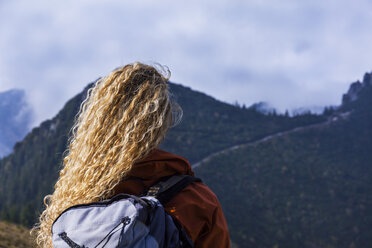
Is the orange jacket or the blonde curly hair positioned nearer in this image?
the orange jacket

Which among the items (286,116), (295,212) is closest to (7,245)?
(295,212)

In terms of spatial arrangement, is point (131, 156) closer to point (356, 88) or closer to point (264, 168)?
point (264, 168)

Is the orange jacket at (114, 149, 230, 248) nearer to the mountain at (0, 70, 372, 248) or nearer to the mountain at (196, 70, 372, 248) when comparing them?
the mountain at (0, 70, 372, 248)

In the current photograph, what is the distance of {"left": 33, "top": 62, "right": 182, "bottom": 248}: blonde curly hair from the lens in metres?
2.38

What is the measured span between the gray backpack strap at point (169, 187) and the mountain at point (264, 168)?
3927cm

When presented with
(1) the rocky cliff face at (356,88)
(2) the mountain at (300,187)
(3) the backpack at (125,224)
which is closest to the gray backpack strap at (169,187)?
(3) the backpack at (125,224)

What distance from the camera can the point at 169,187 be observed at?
6.97 feet

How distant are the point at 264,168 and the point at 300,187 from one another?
27.4 ft

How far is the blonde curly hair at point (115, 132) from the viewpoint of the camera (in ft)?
7.82

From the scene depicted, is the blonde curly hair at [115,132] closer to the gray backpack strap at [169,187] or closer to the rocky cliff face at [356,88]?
the gray backpack strap at [169,187]

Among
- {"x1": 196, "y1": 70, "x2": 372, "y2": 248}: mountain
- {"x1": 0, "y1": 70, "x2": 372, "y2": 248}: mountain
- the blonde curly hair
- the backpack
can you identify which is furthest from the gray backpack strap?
{"x1": 196, "y1": 70, "x2": 372, "y2": 248}: mountain

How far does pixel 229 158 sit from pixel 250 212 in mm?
14878

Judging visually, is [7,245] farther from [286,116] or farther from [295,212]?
[286,116]

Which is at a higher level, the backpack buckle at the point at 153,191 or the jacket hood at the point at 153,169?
the jacket hood at the point at 153,169
